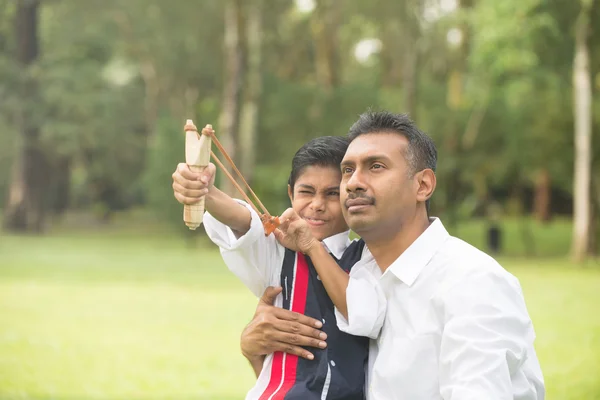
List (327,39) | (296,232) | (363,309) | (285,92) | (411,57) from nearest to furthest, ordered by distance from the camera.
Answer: (363,309)
(296,232)
(411,57)
(285,92)
(327,39)

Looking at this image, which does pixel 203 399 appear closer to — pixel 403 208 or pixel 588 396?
pixel 588 396

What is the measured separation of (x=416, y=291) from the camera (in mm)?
2070

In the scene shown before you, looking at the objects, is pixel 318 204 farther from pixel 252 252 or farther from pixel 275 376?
pixel 275 376

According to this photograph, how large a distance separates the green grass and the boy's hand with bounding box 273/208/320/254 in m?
4.56

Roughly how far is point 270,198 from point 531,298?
31.1 ft

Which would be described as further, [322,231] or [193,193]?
[322,231]

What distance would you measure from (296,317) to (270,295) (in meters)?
0.12

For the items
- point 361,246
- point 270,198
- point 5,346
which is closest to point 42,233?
point 270,198

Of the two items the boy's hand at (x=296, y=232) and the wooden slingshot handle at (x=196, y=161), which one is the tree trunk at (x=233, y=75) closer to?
the boy's hand at (x=296, y=232)

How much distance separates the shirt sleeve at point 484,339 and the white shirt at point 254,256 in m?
0.52

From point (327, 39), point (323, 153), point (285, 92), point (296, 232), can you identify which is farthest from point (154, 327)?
point (327, 39)

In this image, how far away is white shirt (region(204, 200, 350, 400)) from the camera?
7.14ft

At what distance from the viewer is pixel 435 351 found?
2008 millimetres

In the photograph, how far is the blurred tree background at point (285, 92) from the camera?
17406mm
